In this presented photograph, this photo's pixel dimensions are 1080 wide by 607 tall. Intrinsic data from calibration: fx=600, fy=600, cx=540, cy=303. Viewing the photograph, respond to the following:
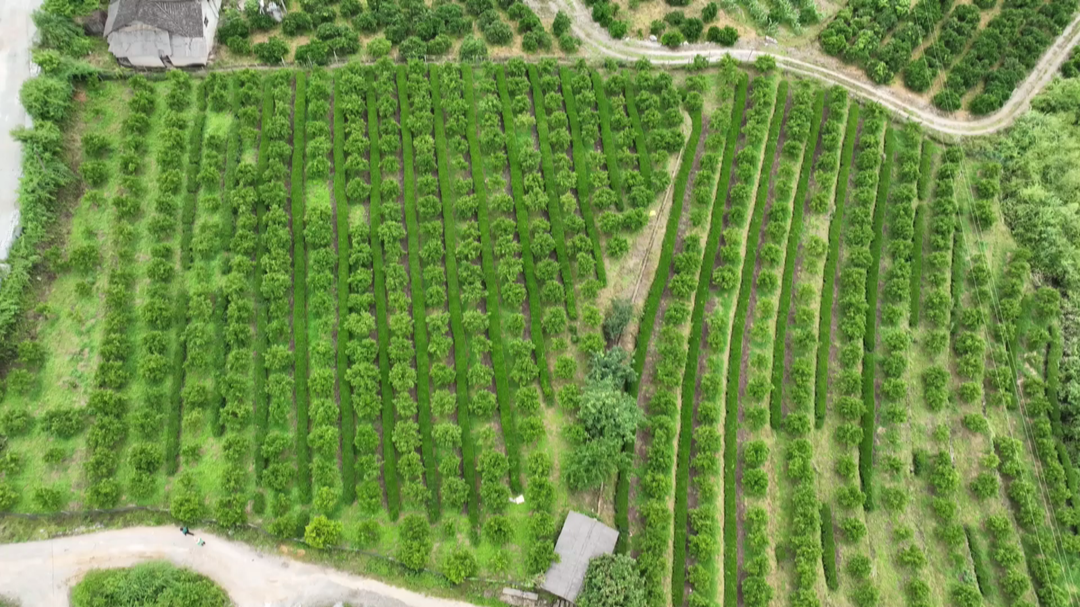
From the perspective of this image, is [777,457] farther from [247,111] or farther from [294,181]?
[247,111]

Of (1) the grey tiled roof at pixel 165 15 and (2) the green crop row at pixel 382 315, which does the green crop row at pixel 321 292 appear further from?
(1) the grey tiled roof at pixel 165 15

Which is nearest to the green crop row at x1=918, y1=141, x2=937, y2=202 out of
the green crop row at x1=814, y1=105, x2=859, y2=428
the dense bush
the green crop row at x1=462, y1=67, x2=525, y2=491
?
the green crop row at x1=814, y1=105, x2=859, y2=428

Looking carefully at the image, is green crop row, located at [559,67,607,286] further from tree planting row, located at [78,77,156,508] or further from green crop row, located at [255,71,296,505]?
tree planting row, located at [78,77,156,508]

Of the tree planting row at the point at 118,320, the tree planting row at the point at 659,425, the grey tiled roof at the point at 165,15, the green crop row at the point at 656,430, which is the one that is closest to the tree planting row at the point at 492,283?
the green crop row at the point at 656,430

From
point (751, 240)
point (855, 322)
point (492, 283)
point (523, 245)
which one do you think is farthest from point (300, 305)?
point (855, 322)

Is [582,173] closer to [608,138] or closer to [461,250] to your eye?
[608,138]
